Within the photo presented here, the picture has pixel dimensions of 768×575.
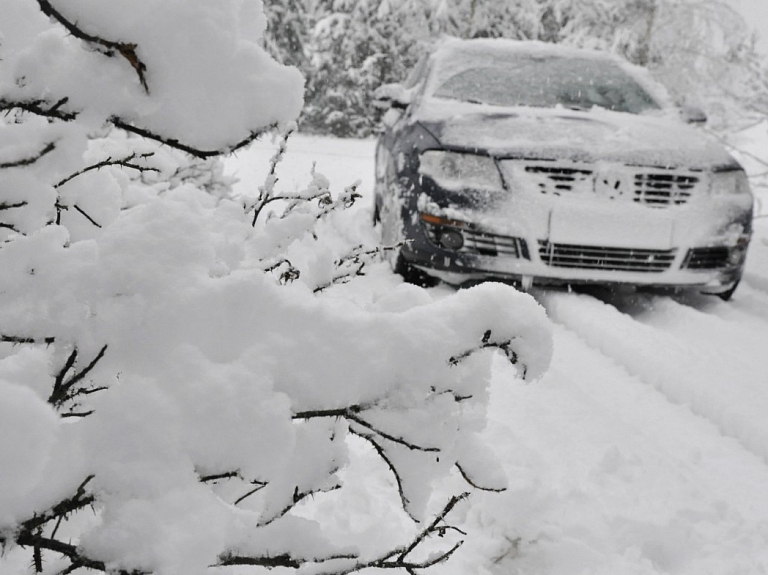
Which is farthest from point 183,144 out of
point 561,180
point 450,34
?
point 450,34

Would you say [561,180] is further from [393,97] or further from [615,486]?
[615,486]

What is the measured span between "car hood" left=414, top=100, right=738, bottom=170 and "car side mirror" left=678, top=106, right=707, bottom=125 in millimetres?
432

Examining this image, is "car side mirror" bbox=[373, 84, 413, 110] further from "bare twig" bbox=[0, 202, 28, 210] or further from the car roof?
"bare twig" bbox=[0, 202, 28, 210]

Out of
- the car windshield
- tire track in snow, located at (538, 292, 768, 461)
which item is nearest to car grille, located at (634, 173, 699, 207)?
tire track in snow, located at (538, 292, 768, 461)

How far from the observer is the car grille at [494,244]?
12.3 feet

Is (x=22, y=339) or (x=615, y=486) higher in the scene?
(x=22, y=339)

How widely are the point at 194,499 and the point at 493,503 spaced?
54.5 inches

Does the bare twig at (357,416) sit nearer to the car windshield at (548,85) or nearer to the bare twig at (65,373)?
the bare twig at (65,373)

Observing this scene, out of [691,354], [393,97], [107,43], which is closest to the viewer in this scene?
[107,43]

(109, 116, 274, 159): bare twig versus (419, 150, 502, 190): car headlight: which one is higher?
(109, 116, 274, 159): bare twig

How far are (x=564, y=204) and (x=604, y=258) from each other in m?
0.41

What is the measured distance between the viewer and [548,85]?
4.86 meters

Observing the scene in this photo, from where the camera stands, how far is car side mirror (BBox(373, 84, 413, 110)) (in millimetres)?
4975

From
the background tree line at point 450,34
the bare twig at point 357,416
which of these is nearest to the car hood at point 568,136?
the bare twig at point 357,416
